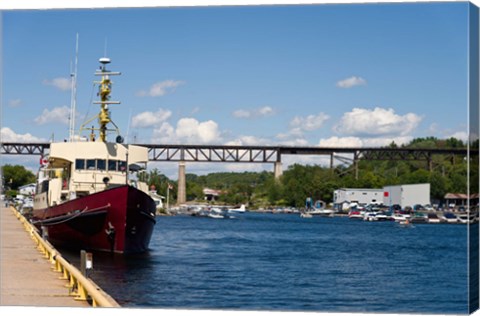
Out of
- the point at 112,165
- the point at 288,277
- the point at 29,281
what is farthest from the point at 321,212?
the point at 29,281

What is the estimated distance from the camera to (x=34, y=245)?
21469 millimetres

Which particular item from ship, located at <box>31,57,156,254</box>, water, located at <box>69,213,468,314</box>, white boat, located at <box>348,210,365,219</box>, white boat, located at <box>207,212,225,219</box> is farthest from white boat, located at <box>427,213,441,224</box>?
white boat, located at <box>207,212,225,219</box>

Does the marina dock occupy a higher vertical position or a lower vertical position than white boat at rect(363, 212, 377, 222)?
lower

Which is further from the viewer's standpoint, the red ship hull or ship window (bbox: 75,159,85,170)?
ship window (bbox: 75,159,85,170)

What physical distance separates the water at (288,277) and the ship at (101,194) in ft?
2.60

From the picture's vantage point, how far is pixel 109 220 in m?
23.6

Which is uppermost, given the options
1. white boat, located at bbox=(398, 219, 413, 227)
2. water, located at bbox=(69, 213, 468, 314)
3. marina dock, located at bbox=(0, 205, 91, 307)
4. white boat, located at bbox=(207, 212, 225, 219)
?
white boat, located at bbox=(207, 212, 225, 219)

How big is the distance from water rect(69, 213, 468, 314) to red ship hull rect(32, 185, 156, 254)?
536 millimetres

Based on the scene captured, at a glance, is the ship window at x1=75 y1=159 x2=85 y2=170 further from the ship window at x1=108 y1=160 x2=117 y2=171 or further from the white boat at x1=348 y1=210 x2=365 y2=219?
the white boat at x1=348 y1=210 x2=365 y2=219

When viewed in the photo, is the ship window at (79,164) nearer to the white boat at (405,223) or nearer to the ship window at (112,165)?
the ship window at (112,165)

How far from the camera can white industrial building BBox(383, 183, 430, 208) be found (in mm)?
34500

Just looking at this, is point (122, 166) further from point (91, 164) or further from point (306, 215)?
point (306, 215)

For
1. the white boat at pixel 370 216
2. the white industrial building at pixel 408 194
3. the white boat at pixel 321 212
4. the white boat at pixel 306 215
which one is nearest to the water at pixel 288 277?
the white industrial building at pixel 408 194

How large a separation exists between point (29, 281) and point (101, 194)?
9204 mm
